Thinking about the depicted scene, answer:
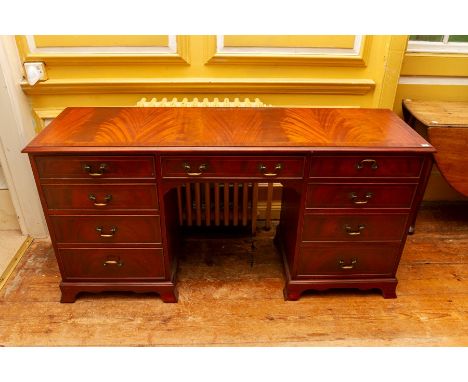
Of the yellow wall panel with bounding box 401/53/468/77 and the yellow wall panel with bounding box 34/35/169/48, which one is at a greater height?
the yellow wall panel with bounding box 34/35/169/48

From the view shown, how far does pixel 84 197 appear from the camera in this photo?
65.4 inches

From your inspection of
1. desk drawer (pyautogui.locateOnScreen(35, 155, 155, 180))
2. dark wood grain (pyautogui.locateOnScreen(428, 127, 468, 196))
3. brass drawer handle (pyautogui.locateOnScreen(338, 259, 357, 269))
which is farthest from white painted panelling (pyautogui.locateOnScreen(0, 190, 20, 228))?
dark wood grain (pyautogui.locateOnScreen(428, 127, 468, 196))

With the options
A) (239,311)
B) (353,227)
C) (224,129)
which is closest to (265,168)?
(224,129)

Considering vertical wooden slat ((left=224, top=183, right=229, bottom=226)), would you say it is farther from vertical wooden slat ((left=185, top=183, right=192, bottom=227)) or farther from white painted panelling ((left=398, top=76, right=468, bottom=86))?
white painted panelling ((left=398, top=76, right=468, bottom=86))

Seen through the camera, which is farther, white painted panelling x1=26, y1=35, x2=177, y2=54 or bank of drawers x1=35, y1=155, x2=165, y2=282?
white painted panelling x1=26, y1=35, x2=177, y2=54

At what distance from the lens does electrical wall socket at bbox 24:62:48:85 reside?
79.2 inches

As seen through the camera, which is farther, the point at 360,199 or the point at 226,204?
the point at 226,204

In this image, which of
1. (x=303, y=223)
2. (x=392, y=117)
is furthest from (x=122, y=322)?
(x=392, y=117)

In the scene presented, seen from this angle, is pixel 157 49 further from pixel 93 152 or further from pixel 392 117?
pixel 392 117

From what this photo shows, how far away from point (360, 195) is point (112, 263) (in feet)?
4.10

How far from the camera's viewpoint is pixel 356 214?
68.5 inches

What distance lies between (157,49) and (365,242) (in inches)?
61.0

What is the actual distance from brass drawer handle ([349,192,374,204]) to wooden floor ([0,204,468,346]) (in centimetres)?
60

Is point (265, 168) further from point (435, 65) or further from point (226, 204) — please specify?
point (435, 65)
